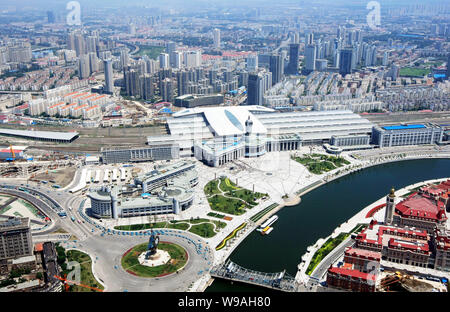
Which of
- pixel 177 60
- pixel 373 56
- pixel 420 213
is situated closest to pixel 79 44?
pixel 177 60

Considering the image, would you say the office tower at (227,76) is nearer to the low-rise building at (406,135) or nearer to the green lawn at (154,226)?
the low-rise building at (406,135)

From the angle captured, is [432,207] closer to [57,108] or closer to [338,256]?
[338,256]

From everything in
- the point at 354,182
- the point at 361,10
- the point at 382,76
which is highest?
the point at 361,10

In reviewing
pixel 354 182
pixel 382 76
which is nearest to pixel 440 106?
pixel 382 76

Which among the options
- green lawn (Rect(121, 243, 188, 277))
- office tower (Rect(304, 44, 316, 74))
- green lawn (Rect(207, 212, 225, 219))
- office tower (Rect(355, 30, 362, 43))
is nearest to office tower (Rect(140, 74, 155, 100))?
office tower (Rect(304, 44, 316, 74))

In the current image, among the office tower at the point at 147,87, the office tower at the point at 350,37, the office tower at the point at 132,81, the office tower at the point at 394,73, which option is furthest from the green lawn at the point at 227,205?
the office tower at the point at 350,37

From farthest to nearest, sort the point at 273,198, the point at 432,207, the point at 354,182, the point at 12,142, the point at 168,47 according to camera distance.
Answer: the point at 168,47 < the point at 12,142 < the point at 354,182 < the point at 273,198 < the point at 432,207
